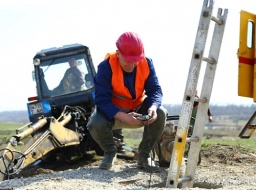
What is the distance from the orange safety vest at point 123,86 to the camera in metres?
6.21

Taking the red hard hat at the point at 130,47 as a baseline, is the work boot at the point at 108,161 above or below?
below

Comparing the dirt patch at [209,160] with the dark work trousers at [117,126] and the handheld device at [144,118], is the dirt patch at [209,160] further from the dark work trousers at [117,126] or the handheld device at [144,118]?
the handheld device at [144,118]

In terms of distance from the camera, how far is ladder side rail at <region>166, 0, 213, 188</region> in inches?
203

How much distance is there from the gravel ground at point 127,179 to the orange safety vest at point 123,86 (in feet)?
2.63

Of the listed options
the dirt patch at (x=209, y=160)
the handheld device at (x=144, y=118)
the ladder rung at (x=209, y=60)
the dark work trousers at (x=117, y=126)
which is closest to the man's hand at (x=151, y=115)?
the handheld device at (x=144, y=118)

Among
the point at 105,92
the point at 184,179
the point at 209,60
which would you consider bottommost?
the point at 184,179

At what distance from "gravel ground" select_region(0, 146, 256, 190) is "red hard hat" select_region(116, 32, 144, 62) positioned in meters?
1.33

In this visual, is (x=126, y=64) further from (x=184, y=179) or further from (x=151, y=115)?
(x=184, y=179)

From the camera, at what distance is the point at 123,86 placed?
6.23 meters

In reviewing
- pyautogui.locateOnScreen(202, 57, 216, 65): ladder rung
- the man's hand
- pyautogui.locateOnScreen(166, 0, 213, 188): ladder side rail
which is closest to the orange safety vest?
the man's hand

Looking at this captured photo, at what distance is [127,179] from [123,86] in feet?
3.47

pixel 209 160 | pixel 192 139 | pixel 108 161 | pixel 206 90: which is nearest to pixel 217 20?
pixel 206 90

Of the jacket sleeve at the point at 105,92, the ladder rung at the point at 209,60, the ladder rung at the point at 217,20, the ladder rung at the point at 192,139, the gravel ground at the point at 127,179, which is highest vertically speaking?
the ladder rung at the point at 217,20

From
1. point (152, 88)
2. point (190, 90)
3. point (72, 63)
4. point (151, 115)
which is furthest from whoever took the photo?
point (72, 63)
